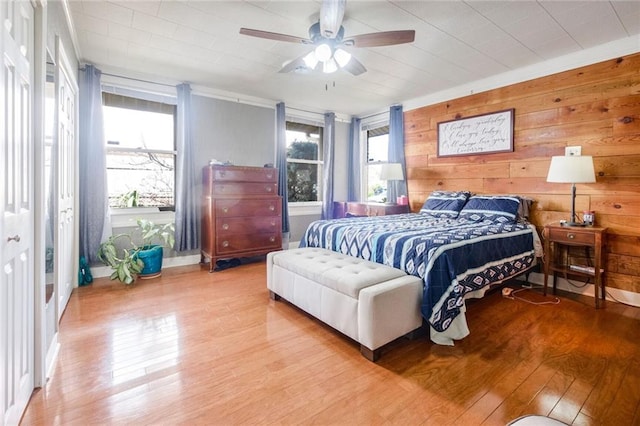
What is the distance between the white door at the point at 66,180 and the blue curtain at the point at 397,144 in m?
3.94

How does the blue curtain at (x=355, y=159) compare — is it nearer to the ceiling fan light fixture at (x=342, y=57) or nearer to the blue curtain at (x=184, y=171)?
the blue curtain at (x=184, y=171)

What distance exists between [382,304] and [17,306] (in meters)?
1.79

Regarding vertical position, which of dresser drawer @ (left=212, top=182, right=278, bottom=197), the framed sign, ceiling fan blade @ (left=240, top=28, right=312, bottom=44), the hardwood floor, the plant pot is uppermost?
ceiling fan blade @ (left=240, top=28, right=312, bottom=44)

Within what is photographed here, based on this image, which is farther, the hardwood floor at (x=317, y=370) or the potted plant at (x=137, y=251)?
the potted plant at (x=137, y=251)

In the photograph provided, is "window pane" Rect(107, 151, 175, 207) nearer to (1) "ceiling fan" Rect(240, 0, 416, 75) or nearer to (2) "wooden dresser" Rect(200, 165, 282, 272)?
(2) "wooden dresser" Rect(200, 165, 282, 272)

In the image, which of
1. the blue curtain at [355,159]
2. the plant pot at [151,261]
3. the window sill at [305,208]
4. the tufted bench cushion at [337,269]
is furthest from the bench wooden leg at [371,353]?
the blue curtain at [355,159]

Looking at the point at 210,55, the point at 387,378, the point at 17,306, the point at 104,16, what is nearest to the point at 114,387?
the point at 17,306

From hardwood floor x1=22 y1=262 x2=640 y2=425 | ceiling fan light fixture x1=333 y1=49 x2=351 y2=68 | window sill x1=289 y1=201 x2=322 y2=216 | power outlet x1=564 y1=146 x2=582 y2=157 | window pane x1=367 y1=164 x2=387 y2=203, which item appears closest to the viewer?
hardwood floor x1=22 y1=262 x2=640 y2=425

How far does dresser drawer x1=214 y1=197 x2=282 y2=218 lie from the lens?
3.89 m

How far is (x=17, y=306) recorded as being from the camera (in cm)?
136

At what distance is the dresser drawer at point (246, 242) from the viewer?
3887mm

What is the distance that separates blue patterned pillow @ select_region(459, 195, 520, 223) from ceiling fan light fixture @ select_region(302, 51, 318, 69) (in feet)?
7.59

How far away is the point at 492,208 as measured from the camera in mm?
3389

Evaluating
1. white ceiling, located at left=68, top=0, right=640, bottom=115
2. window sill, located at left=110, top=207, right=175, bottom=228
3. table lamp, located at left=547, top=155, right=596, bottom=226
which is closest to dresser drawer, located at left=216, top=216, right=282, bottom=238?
window sill, located at left=110, top=207, right=175, bottom=228
